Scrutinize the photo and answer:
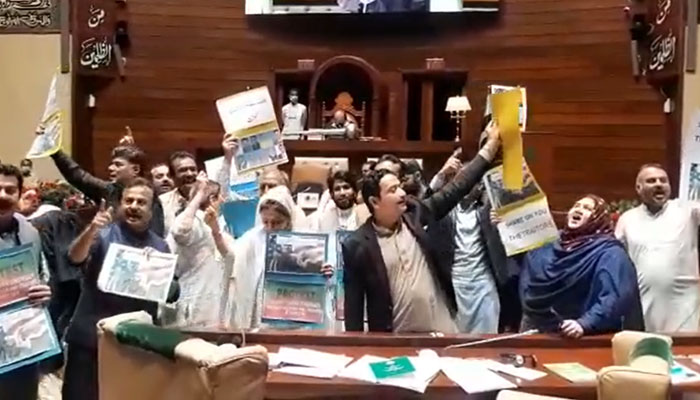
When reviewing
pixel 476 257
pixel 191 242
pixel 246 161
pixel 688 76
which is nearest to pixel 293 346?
pixel 191 242

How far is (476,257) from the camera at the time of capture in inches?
176

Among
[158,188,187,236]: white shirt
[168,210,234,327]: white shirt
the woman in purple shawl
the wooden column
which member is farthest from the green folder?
the wooden column

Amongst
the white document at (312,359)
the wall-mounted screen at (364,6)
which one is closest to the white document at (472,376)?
the white document at (312,359)

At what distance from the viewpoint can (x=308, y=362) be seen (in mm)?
2592

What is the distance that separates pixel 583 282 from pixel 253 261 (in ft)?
4.17

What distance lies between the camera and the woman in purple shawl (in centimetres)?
306

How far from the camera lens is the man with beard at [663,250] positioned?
4.27 meters

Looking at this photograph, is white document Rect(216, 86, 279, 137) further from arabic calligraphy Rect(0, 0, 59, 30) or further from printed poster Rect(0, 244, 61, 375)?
arabic calligraphy Rect(0, 0, 59, 30)

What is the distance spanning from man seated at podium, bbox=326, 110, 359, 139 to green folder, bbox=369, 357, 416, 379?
5513 millimetres

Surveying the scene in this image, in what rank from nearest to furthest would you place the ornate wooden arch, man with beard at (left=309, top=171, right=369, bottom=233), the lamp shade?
man with beard at (left=309, top=171, right=369, bottom=233)
the lamp shade
the ornate wooden arch

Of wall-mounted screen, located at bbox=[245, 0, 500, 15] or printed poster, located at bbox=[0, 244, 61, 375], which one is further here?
wall-mounted screen, located at bbox=[245, 0, 500, 15]

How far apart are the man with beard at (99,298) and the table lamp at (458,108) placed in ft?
17.1

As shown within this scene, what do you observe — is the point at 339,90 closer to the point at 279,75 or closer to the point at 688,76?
the point at 279,75

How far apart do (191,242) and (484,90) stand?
5314 mm
